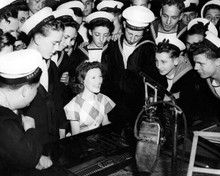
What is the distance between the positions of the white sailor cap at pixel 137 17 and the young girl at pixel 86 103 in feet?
2.70

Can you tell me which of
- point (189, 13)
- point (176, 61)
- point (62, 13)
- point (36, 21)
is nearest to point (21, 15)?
point (62, 13)

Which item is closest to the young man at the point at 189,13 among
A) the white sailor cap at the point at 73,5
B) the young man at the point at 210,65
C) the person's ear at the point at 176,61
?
the person's ear at the point at 176,61

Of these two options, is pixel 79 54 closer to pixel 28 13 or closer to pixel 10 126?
pixel 28 13

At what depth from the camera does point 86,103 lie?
8.21 ft

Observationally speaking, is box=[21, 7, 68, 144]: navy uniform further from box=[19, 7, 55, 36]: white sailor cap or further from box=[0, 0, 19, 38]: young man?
box=[0, 0, 19, 38]: young man

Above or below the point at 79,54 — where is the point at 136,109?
below

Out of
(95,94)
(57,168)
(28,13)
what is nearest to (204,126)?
(95,94)

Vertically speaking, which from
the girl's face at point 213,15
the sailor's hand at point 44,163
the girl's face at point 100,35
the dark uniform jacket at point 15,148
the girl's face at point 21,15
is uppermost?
the girl's face at point 21,15

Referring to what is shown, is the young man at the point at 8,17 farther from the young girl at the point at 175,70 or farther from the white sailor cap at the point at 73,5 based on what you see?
the young girl at the point at 175,70

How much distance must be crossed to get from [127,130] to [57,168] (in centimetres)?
66

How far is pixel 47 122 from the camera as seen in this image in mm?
2396

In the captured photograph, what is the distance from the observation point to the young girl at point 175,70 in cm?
289

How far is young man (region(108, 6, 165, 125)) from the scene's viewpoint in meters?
3.12

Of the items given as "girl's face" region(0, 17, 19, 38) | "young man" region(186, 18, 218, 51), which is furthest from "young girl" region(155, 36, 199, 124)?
"girl's face" region(0, 17, 19, 38)
